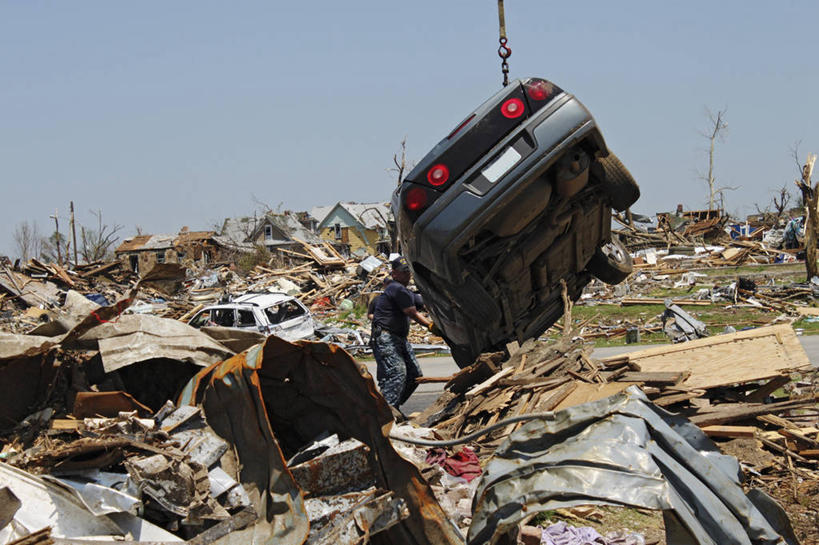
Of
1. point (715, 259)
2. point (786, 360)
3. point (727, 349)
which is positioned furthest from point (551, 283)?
point (715, 259)

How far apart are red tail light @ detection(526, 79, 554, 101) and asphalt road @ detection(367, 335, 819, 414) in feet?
15.7

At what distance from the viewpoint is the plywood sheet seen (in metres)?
6.54

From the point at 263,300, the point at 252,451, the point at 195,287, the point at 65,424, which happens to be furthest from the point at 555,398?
the point at 195,287

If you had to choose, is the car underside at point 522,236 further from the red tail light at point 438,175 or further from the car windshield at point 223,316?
the car windshield at point 223,316

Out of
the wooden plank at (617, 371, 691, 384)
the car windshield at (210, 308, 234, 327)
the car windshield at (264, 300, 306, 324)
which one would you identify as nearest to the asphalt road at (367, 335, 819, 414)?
the car windshield at (264, 300, 306, 324)

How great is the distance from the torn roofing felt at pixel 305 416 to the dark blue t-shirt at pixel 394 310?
4234 millimetres

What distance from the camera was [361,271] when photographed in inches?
1302

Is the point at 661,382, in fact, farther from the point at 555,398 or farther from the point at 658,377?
the point at 555,398

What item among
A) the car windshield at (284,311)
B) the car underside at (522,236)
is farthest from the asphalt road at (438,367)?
the car windshield at (284,311)

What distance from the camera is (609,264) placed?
8414 millimetres

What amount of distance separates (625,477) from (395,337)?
18.6 ft

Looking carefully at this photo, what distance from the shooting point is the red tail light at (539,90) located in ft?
21.2

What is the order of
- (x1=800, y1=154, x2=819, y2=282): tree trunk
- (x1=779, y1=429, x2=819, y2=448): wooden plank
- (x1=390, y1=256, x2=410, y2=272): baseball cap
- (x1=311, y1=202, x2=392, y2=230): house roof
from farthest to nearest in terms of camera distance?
(x1=311, y1=202, x2=392, y2=230): house roof < (x1=800, y1=154, x2=819, y2=282): tree trunk < (x1=390, y1=256, x2=410, y2=272): baseball cap < (x1=779, y1=429, x2=819, y2=448): wooden plank

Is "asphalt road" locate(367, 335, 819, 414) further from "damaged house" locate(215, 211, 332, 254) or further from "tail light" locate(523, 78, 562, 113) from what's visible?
"damaged house" locate(215, 211, 332, 254)
